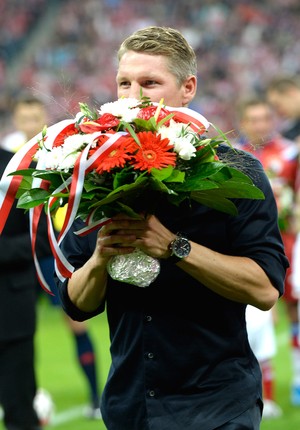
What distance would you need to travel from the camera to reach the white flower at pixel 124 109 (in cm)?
313

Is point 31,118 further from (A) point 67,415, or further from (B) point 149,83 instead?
(B) point 149,83

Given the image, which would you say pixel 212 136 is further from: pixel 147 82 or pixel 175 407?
pixel 175 407

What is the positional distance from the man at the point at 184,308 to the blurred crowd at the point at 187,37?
18122mm

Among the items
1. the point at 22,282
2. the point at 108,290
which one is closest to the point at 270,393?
the point at 22,282

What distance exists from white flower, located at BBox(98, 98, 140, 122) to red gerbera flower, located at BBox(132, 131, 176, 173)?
8 cm

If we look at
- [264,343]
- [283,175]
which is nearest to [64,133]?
[264,343]

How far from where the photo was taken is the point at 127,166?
3027mm

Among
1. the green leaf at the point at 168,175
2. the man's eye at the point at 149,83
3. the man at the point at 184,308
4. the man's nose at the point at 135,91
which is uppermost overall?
the man's eye at the point at 149,83

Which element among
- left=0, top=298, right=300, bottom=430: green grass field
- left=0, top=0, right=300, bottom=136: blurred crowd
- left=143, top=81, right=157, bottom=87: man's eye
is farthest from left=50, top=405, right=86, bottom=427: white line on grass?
left=0, top=0, right=300, bottom=136: blurred crowd

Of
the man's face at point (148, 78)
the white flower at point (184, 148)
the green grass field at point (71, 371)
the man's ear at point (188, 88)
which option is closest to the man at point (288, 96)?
the green grass field at point (71, 371)

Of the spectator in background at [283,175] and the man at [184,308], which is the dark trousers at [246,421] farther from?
the spectator in background at [283,175]

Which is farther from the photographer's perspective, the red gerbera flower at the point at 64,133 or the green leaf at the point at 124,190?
the red gerbera flower at the point at 64,133

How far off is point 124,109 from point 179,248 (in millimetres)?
463

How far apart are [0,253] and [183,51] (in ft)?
8.43
